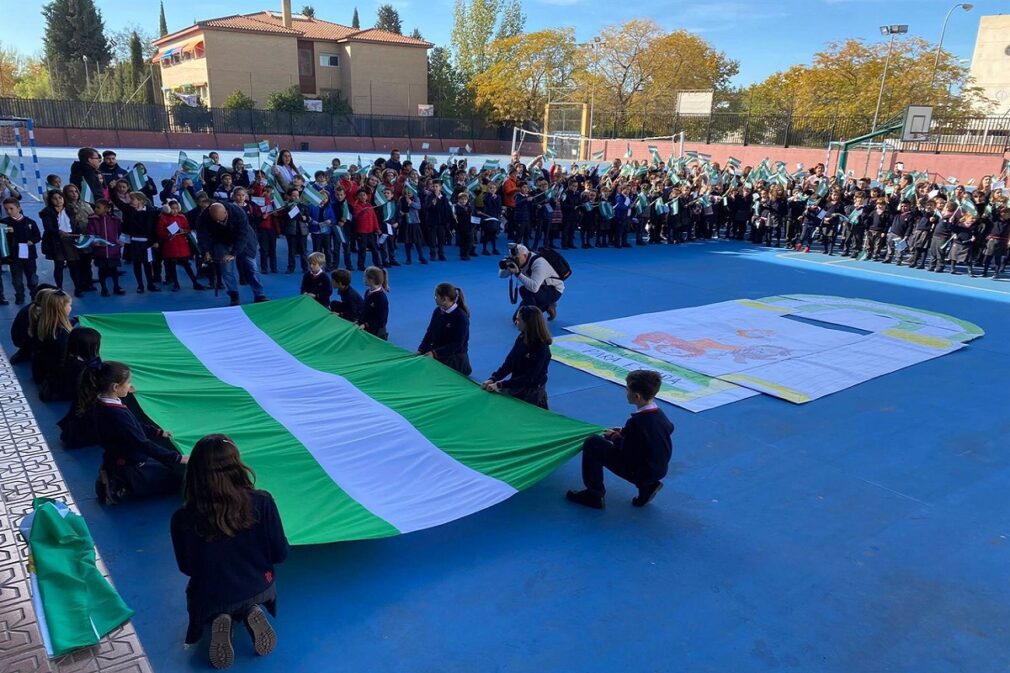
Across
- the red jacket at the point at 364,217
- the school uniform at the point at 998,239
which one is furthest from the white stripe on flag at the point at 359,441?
the school uniform at the point at 998,239

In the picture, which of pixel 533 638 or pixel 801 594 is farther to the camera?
pixel 801 594

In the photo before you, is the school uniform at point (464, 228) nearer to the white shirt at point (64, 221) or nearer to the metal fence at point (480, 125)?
the white shirt at point (64, 221)

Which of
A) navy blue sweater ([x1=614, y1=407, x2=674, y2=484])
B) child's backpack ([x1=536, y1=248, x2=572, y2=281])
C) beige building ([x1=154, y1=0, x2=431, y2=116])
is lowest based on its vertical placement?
navy blue sweater ([x1=614, y1=407, x2=674, y2=484])

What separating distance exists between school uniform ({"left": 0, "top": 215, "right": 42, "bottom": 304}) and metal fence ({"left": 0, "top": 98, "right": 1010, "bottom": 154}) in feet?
74.8

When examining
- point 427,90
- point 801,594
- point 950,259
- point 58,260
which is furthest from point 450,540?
point 427,90

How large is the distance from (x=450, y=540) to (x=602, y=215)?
38.9 ft

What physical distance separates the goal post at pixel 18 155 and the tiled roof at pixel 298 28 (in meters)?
18.2

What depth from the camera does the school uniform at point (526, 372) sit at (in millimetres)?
5371

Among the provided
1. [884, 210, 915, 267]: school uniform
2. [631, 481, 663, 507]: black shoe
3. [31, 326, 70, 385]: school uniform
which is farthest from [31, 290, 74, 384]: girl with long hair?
[884, 210, 915, 267]: school uniform

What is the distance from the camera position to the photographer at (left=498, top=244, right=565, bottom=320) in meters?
8.38

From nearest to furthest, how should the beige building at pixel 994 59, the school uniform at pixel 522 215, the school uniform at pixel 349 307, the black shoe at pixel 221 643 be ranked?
the black shoe at pixel 221 643
the school uniform at pixel 349 307
the school uniform at pixel 522 215
the beige building at pixel 994 59

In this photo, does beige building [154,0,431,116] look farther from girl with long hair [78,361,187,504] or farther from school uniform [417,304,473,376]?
girl with long hair [78,361,187,504]

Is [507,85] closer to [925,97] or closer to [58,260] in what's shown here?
[925,97]

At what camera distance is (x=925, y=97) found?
32.5 metres
